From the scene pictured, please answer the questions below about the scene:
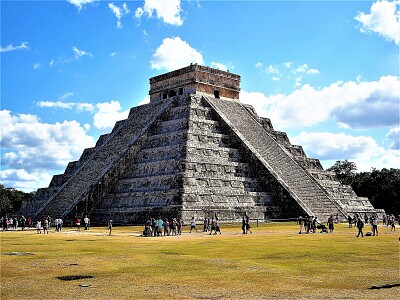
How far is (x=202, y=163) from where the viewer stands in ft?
100

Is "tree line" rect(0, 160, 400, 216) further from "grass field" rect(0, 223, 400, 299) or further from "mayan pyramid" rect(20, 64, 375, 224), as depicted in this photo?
"grass field" rect(0, 223, 400, 299)

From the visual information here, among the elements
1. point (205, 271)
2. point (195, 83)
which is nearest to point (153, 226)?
point (205, 271)

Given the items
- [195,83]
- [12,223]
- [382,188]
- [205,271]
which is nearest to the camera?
[205,271]

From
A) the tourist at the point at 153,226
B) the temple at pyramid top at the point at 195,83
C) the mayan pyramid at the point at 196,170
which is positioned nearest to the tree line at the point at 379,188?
the mayan pyramid at the point at 196,170

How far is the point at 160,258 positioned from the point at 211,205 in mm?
14942

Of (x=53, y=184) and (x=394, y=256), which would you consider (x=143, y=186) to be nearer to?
(x=53, y=184)

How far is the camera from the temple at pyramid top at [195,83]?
3834 centimetres

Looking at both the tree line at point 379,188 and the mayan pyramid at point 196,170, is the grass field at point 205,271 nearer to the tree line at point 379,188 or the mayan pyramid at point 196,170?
the mayan pyramid at point 196,170

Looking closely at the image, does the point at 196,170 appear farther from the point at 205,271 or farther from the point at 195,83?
the point at 205,271

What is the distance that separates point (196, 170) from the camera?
2991 cm

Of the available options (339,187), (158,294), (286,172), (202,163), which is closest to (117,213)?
(202,163)

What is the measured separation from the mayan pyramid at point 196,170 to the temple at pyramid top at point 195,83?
8 cm

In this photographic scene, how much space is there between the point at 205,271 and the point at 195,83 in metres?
28.1

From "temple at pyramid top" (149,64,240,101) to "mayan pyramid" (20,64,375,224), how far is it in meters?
0.08
